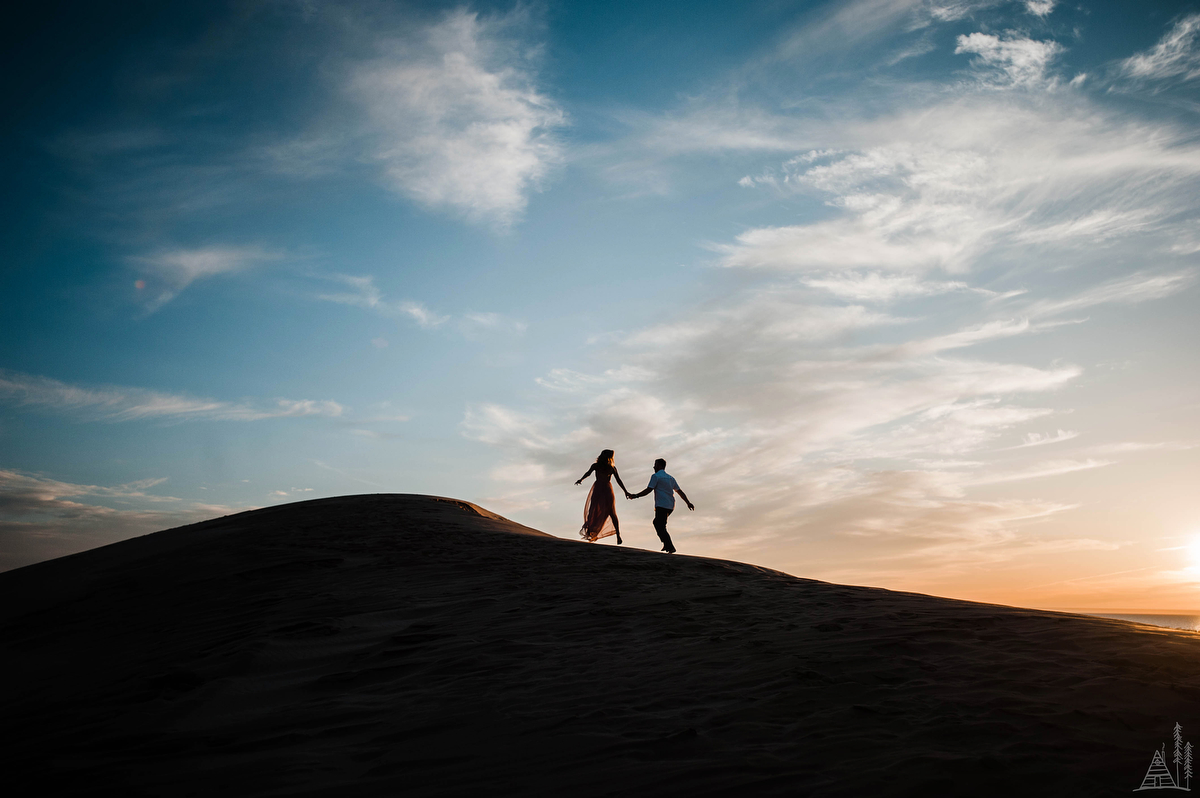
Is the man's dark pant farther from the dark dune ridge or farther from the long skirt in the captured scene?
the dark dune ridge

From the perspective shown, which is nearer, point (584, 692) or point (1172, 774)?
point (1172, 774)

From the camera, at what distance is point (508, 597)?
6.77 m

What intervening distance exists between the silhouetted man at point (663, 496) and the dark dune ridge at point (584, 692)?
15.3ft

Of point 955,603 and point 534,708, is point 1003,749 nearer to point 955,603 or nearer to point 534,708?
point 534,708

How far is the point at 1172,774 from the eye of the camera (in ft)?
8.93

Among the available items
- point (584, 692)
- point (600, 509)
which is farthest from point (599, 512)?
point (584, 692)

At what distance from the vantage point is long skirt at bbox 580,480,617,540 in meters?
13.7

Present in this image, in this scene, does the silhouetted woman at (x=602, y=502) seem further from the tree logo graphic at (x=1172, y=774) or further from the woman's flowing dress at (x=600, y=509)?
the tree logo graphic at (x=1172, y=774)

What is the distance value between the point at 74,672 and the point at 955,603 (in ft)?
24.7

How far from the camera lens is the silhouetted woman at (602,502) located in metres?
13.6

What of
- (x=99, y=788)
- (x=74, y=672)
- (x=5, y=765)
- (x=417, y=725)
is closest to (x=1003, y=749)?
(x=417, y=725)

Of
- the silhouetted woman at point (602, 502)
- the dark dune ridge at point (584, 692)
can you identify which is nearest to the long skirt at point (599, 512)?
the silhouetted woman at point (602, 502)

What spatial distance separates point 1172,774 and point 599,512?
11366 millimetres

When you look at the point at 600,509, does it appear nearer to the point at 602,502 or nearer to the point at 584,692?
the point at 602,502
